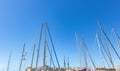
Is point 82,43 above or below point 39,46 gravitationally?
above

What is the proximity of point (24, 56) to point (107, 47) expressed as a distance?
20611 millimetres

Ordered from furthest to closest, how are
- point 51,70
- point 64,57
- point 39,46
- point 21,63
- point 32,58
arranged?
point 64,57 < point 51,70 < point 21,63 < point 32,58 < point 39,46

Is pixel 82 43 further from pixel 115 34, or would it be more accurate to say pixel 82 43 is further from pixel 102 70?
pixel 102 70

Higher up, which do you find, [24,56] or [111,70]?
[24,56]

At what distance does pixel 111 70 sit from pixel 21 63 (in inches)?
806

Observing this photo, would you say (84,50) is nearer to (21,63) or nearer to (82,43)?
(82,43)

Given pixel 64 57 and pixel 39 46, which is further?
pixel 64 57

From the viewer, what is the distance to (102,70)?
63.1 ft

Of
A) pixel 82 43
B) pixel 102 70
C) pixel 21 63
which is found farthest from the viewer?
pixel 82 43

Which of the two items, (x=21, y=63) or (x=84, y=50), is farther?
(x=84, y=50)

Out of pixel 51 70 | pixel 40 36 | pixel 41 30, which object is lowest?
pixel 51 70

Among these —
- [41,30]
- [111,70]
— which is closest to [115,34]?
[111,70]

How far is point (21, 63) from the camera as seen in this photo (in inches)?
1101

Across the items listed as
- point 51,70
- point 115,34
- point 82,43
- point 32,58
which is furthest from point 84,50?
point 32,58
